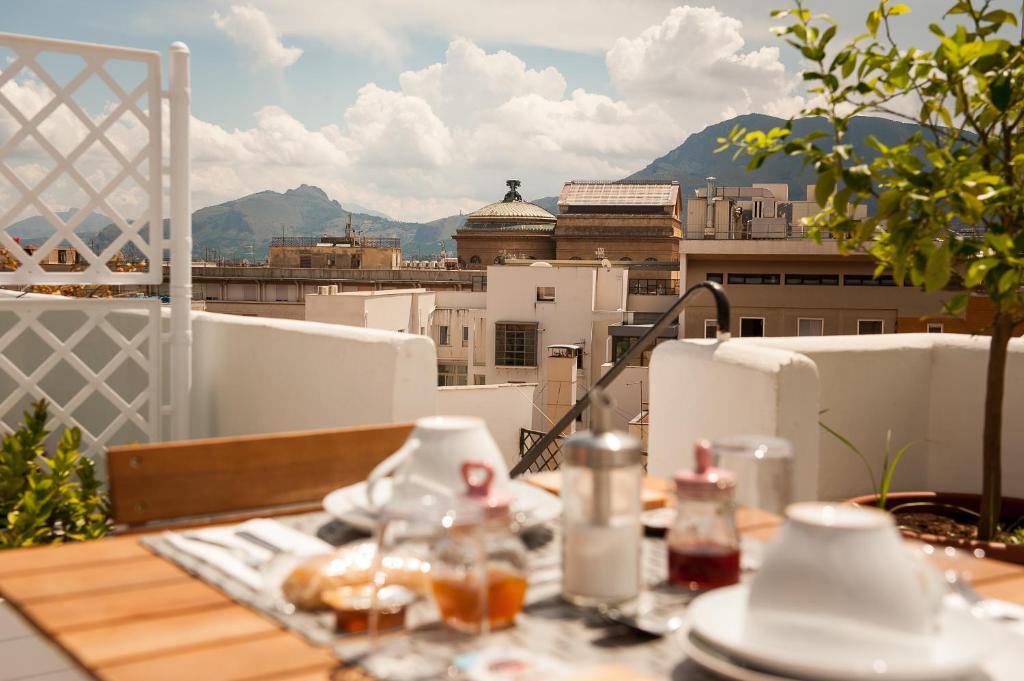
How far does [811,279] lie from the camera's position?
2364 centimetres

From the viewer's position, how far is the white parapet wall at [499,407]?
15.8 meters

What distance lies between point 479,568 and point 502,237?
217 ft

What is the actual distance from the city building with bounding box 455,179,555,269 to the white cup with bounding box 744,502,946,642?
204ft

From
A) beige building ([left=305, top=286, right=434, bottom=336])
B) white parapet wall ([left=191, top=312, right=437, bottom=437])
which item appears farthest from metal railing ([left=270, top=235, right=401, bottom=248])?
white parapet wall ([left=191, top=312, right=437, bottom=437])

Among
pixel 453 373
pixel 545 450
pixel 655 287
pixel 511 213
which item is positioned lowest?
pixel 453 373

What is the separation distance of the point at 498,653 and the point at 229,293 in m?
44.3

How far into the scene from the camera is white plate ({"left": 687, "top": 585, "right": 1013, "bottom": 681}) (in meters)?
0.90

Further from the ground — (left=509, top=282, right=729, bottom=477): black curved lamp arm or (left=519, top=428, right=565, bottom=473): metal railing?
(left=509, top=282, right=729, bottom=477): black curved lamp arm

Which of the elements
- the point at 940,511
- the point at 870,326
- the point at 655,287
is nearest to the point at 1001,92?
the point at 940,511

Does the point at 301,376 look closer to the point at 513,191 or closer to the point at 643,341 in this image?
the point at 643,341

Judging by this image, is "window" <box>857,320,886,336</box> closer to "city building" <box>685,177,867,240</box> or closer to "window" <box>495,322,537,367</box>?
"city building" <box>685,177,867,240</box>

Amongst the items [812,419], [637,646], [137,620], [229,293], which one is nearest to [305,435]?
[137,620]

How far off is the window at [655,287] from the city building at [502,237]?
23.6m

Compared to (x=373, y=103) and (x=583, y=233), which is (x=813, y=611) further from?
(x=373, y=103)
